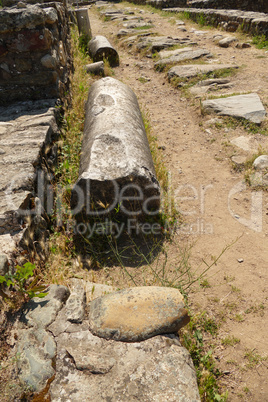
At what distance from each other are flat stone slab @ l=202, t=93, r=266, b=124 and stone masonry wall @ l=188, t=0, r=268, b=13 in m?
6.47

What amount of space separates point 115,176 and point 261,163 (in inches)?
83.2

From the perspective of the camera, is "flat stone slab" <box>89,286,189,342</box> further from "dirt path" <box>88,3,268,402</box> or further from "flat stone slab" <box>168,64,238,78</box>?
"flat stone slab" <box>168,64,238,78</box>

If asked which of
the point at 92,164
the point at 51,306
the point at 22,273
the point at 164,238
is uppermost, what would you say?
the point at 92,164

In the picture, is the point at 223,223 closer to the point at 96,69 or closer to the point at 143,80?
the point at 143,80

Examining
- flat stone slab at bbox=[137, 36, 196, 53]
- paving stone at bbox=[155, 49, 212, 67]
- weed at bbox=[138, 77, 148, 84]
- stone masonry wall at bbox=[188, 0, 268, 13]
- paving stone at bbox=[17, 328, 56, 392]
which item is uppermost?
stone masonry wall at bbox=[188, 0, 268, 13]

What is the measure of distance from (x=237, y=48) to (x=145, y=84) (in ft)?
9.83

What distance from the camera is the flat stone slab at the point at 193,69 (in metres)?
6.32

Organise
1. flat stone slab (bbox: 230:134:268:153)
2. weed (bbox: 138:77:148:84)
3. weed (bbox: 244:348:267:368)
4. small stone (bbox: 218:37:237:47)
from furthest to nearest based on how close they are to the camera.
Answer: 1. small stone (bbox: 218:37:237:47)
2. weed (bbox: 138:77:148:84)
3. flat stone slab (bbox: 230:134:268:153)
4. weed (bbox: 244:348:267:368)

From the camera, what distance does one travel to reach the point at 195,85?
6012mm

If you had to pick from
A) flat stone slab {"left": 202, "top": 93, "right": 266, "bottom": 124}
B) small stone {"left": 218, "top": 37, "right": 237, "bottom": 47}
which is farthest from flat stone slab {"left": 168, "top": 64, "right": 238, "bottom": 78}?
small stone {"left": 218, "top": 37, "right": 237, "bottom": 47}

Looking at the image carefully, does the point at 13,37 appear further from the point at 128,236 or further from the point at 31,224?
the point at 128,236

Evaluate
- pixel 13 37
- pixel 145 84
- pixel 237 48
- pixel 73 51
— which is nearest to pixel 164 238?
pixel 13 37

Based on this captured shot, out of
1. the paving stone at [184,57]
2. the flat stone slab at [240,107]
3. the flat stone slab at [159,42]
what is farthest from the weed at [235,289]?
the flat stone slab at [159,42]

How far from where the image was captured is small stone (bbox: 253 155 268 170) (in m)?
3.73
